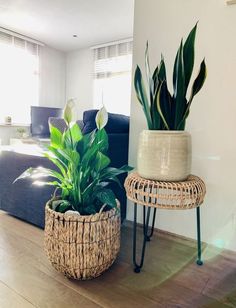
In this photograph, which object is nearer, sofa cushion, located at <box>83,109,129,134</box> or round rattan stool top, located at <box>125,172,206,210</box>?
round rattan stool top, located at <box>125,172,206,210</box>

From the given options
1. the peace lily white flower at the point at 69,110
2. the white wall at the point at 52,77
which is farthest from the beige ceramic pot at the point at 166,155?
the white wall at the point at 52,77

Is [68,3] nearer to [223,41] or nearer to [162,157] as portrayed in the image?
[223,41]

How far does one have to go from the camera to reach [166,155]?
0.98 meters

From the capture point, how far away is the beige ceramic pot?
980mm

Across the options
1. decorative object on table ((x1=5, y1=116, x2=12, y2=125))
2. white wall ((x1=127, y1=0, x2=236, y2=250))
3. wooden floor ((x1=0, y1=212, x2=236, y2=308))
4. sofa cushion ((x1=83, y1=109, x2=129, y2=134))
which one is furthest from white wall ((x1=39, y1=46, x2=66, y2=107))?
wooden floor ((x1=0, y1=212, x2=236, y2=308))

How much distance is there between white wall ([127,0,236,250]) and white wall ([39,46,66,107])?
3428 mm

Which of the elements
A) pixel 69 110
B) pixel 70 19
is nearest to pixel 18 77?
pixel 70 19

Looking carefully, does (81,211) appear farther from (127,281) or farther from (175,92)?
(175,92)

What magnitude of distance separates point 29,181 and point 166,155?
0.93 metres

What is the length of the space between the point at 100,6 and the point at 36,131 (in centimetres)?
221

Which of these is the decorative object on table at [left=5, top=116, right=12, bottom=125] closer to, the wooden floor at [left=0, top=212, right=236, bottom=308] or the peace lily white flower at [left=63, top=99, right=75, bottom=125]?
the wooden floor at [left=0, top=212, right=236, bottom=308]

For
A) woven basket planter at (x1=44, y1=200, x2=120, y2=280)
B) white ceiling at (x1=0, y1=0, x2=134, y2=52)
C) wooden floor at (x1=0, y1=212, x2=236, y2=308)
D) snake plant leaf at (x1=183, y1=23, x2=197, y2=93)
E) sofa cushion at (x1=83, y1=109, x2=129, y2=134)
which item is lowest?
wooden floor at (x1=0, y1=212, x2=236, y2=308)

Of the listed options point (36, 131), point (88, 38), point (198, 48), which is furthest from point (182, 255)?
point (88, 38)

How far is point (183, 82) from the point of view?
37.3 inches
